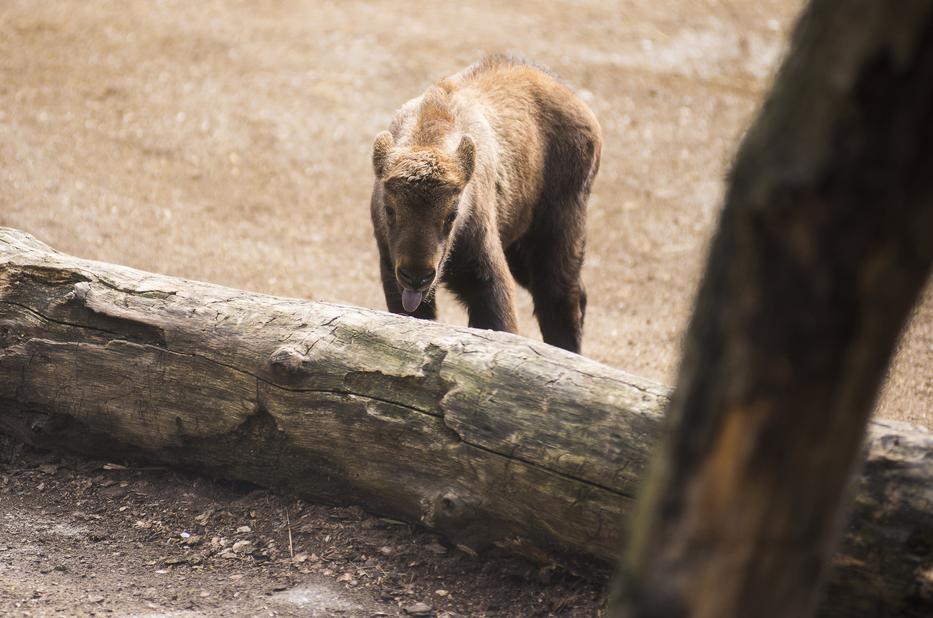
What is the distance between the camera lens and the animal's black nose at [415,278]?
4961 millimetres

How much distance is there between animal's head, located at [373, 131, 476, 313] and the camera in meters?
4.95

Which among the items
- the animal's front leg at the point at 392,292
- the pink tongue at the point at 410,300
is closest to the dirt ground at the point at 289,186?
the pink tongue at the point at 410,300

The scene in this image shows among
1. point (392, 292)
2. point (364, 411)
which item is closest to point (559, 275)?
point (392, 292)

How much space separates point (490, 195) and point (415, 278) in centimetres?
102

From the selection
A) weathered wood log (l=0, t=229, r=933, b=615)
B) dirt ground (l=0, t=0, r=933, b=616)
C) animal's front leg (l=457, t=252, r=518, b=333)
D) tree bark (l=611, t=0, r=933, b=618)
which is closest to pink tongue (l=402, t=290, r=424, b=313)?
animal's front leg (l=457, t=252, r=518, b=333)

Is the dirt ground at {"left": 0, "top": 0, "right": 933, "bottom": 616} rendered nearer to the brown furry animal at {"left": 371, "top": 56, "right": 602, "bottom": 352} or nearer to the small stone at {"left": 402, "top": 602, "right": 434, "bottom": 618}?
the small stone at {"left": 402, "top": 602, "right": 434, "bottom": 618}

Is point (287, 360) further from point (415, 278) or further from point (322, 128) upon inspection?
point (322, 128)

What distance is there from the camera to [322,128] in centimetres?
1166

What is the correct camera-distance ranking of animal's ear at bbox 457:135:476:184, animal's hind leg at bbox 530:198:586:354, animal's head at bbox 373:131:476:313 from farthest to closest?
animal's hind leg at bbox 530:198:586:354 → animal's ear at bbox 457:135:476:184 → animal's head at bbox 373:131:476:313

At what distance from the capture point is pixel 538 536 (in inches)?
143

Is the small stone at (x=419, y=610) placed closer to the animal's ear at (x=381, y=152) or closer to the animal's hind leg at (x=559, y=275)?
the animal's ear at (x=381, y=152)

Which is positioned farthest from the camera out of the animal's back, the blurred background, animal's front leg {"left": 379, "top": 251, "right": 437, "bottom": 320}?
the blurred background

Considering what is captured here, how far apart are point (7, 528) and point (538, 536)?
92.0 inches

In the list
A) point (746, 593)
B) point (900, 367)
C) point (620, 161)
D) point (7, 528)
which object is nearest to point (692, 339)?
point (746, 593)
